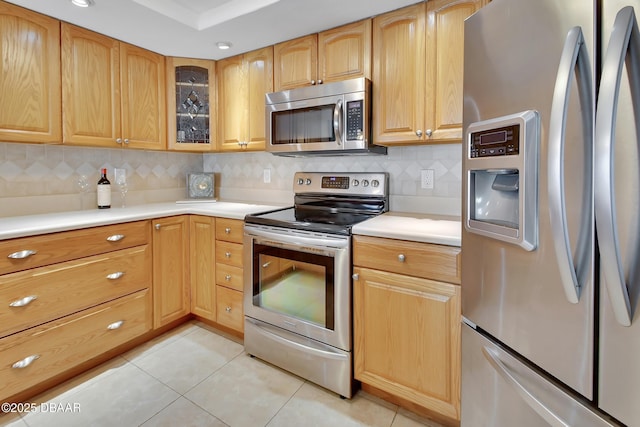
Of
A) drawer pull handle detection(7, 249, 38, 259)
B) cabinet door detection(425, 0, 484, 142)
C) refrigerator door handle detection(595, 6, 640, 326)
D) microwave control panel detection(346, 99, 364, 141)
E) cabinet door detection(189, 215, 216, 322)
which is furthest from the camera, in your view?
cabinet door detection(189, 215, 216, 322)

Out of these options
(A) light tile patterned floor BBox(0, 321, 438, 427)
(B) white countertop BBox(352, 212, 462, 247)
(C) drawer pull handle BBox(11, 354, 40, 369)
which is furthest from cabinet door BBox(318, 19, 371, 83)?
(C) drawer pull handle BBox(11, 354, 40, 369)

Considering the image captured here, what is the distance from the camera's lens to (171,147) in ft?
8.49

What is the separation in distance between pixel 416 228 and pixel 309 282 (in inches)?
25.3

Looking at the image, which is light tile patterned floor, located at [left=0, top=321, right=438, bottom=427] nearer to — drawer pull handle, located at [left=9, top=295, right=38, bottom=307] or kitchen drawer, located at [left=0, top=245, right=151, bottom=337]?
kitchen drawer, located at [left=0, top=245, right=151, bottom=337]

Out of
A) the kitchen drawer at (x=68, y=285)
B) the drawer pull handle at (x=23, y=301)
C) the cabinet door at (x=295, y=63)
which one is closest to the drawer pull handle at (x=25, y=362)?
the kitchen drawer at (x=68, y=285)

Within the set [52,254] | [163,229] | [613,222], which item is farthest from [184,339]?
[613,222]

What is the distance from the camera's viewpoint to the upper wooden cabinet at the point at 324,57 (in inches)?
76.0

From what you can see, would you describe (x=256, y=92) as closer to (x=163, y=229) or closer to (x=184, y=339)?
(x=163, y=229)

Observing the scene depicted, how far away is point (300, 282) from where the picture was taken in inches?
72.0

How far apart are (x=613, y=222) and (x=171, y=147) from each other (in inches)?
106

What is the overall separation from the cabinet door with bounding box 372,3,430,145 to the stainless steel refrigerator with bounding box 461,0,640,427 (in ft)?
2.44

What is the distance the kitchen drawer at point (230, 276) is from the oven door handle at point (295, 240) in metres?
0.33

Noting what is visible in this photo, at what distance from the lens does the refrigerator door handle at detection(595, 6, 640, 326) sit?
0.58m

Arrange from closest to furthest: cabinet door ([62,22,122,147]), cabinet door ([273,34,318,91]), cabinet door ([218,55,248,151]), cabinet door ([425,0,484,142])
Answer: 1. cabinet door ([425,0,484,142])
2. cabinet door ([62,22,122,147])
3. cabinet door ([273,34,318,91])
4. cabinet door ([218,55,248,151])
